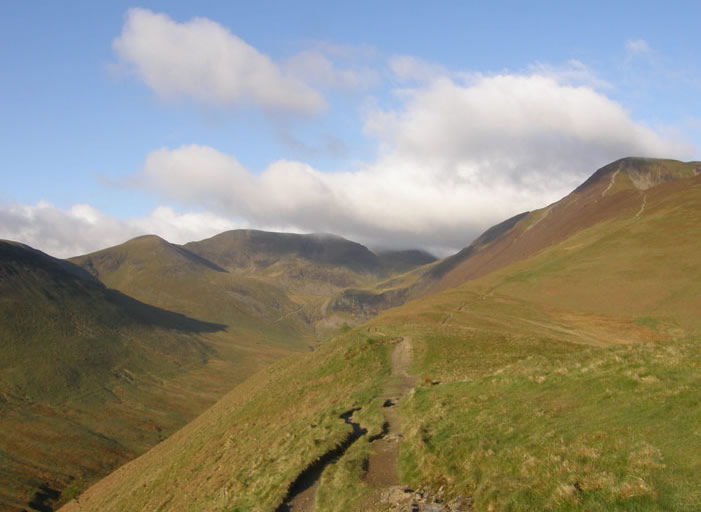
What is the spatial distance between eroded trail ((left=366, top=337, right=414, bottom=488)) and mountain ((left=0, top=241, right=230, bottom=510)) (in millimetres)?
56521

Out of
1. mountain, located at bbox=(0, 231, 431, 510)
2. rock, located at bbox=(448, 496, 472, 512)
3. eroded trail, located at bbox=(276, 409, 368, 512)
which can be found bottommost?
mountain, located at bbox=(0, 231, 431, 510)

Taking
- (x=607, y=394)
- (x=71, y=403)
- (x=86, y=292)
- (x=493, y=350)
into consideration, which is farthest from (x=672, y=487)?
(x=86, y=292)

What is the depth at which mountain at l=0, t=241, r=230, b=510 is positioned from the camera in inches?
3113

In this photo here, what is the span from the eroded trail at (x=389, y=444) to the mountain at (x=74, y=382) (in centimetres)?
5652

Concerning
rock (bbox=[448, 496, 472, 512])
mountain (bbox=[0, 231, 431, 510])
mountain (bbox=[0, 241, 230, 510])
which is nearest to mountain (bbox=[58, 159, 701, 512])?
rock (bbox=[448, 496, 472, 512])

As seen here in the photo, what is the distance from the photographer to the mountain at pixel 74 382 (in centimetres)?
7906

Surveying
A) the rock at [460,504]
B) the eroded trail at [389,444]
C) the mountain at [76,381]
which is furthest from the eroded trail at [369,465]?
the mountain at [76,381]

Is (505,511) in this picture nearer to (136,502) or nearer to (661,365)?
(661,365)

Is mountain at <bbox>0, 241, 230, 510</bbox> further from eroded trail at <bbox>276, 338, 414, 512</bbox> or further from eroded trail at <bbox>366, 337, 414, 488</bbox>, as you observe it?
eroded trail at <bbox>276, 338, 414, 512</bbox>

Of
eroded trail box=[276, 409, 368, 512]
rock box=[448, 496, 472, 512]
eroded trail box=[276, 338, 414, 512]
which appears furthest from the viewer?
eroded trail box=[276, 409, 368, 512]

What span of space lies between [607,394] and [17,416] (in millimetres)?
116037

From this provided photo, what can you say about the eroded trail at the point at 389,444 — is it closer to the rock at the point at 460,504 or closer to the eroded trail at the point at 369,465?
the eroded trail at the point at 369,465

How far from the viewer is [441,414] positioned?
19578 mm

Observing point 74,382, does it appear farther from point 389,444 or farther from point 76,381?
point 389,444
